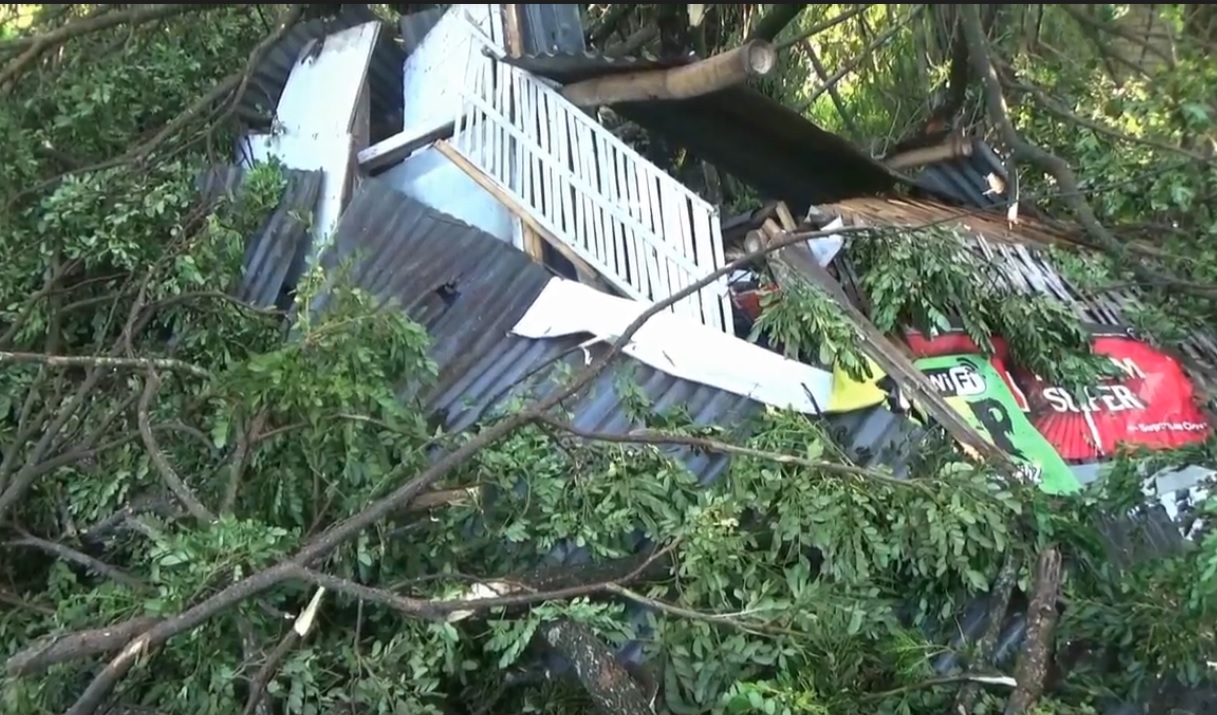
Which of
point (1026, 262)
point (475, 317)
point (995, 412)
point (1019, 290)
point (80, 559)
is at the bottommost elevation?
point (80, 559)

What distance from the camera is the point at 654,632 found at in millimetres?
2752

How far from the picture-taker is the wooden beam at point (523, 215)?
385cm

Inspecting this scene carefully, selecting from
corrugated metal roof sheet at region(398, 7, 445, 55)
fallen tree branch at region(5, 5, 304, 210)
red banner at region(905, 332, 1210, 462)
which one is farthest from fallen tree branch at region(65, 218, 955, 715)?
corrugated metal roof sheet at region(398, 7, 445, 55)

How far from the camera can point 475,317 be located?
380cm

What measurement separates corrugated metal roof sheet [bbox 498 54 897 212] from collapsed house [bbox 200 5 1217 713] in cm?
1

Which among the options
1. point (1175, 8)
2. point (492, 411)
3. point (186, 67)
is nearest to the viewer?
point (1175, 8)

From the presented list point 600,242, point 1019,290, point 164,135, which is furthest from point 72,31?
point 1019,290

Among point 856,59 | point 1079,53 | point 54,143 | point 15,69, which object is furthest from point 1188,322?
point 54,143

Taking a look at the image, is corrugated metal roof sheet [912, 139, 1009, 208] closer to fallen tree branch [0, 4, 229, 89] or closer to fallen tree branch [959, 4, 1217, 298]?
fallen tree branch [959, 4, 1217, 298]

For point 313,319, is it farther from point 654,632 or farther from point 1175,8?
point 1175,8

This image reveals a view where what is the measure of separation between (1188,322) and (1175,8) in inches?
89.3

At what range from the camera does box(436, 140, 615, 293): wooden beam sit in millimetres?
3848

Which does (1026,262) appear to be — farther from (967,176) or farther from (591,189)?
(591,189)

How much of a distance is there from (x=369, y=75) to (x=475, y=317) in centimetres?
180
